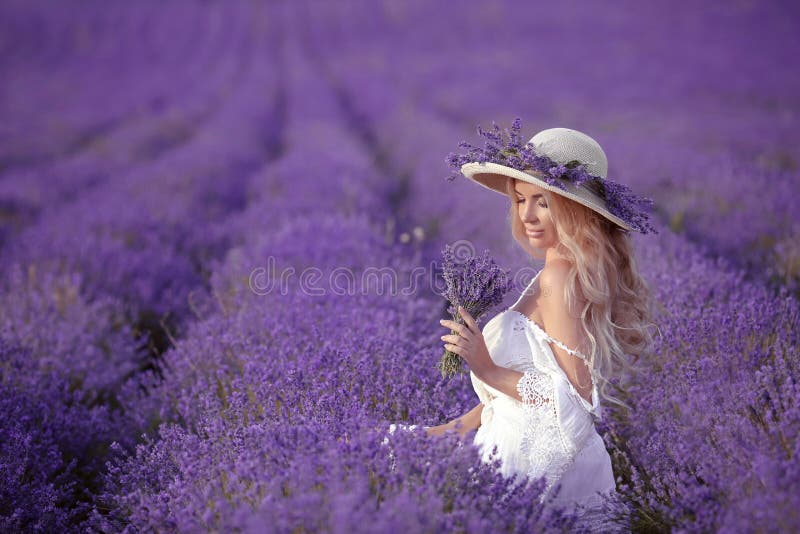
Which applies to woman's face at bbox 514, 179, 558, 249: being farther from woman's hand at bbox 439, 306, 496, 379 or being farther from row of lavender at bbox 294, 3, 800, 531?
row of lavender at bbox 294, 3, 800, 531

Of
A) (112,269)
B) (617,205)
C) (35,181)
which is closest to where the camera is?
(617,205)

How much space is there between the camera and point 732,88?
40.6 ft

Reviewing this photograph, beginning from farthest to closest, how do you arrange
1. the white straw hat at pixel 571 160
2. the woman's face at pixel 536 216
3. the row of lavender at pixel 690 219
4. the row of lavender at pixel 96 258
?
1. the row of lavender at pixel 96 258
2. the woman's face at pixel 536 216
3. the white straw hat at pixel 571 160
4. the row of lavender at pixel 690 219

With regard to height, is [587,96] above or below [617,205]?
above

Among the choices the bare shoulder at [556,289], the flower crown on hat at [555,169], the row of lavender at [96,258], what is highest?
the flower crown on hat at [555,169]

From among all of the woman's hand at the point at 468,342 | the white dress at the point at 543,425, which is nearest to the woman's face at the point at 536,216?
the white dress at the point at 543,425

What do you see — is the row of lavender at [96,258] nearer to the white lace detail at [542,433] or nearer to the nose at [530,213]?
the white lace detail at [542,433]

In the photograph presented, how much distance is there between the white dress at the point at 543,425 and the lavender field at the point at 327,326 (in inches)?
4.9

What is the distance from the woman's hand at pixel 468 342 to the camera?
5.27 ft

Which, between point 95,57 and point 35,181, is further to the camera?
point 95,57

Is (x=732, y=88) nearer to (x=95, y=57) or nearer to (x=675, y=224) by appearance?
(x=675, y=224)

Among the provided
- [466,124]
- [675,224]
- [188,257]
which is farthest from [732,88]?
[188,257]

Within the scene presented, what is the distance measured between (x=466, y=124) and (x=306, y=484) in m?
9.26

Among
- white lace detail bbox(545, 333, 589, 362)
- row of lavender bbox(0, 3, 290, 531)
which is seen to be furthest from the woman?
row of lavender bbox(0, 3, 290, 531)
